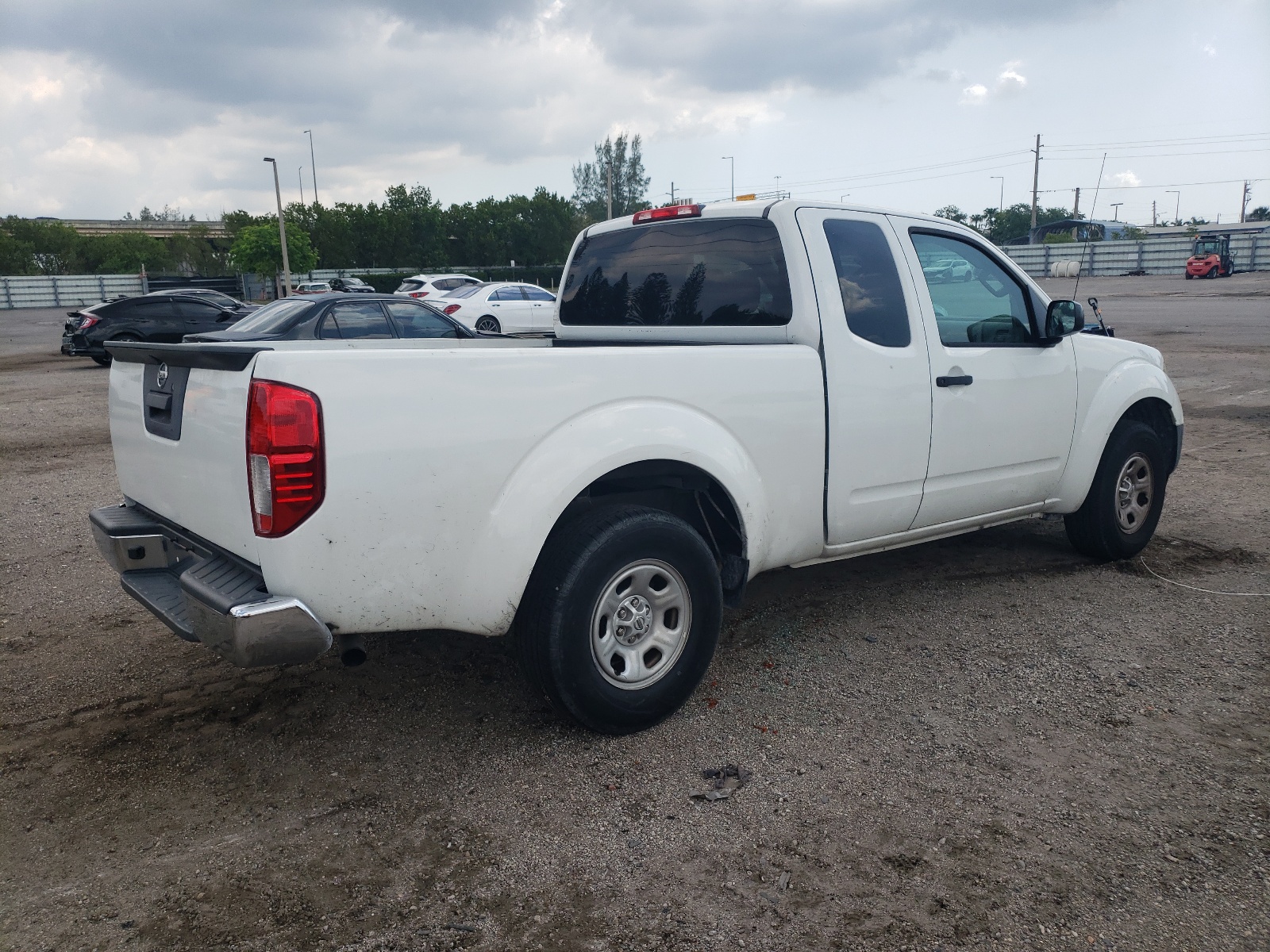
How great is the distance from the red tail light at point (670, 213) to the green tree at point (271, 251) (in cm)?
6164

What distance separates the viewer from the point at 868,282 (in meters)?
4.17

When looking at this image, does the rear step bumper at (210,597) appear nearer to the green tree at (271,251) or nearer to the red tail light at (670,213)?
the red tail light at (670,213)

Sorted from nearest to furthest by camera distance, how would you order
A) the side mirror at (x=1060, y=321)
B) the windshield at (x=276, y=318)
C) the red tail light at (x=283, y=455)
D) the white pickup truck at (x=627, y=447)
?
the red tail light at (x=283, y=455)
the white pickup truck at (x=627, y=447)
the side mirror at (x=1060, y=321)
the windshield at (x=276, y=318)

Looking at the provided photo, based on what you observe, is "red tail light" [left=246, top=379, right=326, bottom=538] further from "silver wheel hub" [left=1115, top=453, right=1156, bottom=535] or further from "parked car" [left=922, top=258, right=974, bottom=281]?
"silver wheel hub" [left=1115, top=453, right=1156, bottom=535]

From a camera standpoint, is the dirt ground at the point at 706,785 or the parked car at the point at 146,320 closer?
the dirt ground at the point at 706,785

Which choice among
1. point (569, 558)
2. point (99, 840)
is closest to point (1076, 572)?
point (569, 558)

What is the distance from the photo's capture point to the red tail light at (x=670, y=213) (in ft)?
14.6

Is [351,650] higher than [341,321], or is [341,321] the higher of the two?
[341,321]

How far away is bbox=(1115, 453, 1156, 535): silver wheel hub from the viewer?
5.38 meters

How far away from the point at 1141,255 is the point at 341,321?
176ft

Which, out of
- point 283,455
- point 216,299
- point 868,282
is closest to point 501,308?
point 216,299

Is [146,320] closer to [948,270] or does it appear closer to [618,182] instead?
[948,270]

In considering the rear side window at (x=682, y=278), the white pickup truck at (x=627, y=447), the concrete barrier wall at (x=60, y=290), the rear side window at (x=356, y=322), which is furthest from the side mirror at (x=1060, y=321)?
the concrete barrier wall at (x=60, y=290)

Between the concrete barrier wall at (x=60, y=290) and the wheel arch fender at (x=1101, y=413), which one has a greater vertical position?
the concrete barrier wall at (x=60, y=290)
